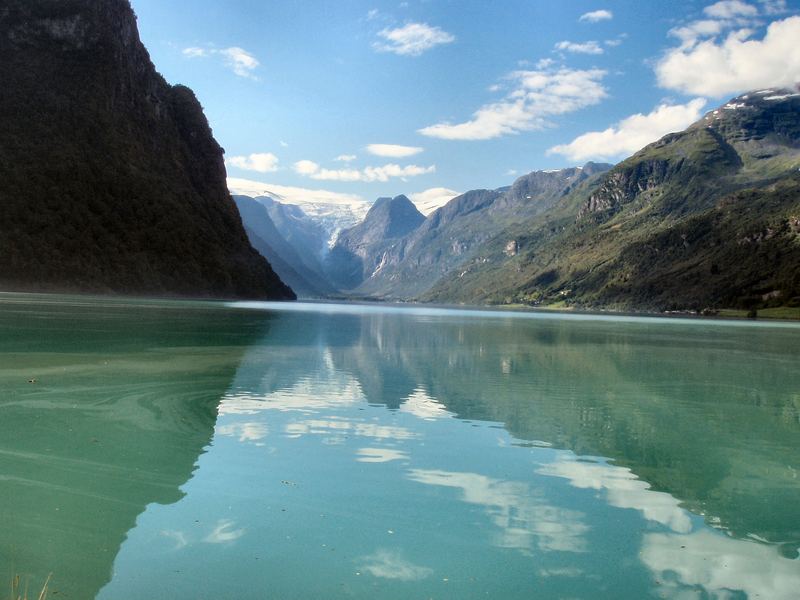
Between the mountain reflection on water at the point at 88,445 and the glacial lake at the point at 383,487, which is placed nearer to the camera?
the glacial lake at the point at 383,487

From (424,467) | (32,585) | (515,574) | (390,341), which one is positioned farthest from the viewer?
(390,341)

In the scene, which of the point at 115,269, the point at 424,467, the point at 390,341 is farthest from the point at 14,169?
the point at 424,467

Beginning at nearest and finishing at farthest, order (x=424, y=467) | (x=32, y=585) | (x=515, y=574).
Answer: (x=32, y=585) < (x=515, y=574) < (x=424, y=467)

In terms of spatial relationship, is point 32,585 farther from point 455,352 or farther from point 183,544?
point 455,352

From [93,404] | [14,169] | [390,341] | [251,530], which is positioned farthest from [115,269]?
[251,530]

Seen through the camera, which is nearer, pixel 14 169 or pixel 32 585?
pixel 32 585

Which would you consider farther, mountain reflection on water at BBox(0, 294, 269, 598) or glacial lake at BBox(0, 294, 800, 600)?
mountain reflection on water at BBox(0, 294, 269, 598)

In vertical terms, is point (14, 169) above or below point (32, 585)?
above

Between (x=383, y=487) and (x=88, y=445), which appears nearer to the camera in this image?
(x=383, y=487)
